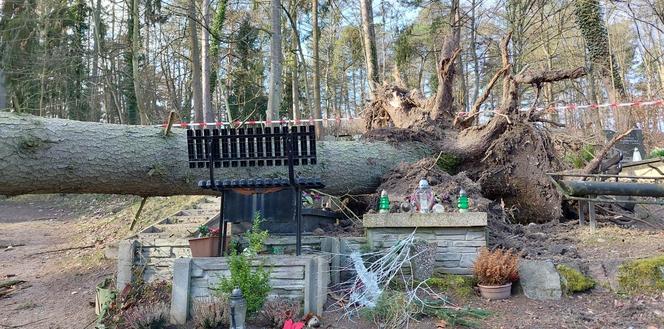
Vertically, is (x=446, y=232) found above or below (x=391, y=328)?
above

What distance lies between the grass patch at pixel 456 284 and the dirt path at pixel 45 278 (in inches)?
118

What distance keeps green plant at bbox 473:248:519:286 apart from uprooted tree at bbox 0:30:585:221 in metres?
2.32

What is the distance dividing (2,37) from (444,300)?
1810cm

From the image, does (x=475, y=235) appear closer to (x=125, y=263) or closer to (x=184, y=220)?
(x=125, y=263)

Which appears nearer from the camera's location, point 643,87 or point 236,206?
point 236,206

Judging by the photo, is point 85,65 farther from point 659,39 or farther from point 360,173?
point 659,39

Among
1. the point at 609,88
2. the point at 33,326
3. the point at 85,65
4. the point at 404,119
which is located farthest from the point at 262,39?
the point at 33,326

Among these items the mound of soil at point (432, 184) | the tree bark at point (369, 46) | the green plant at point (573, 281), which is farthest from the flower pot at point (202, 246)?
the tree bark at point (369, 46)

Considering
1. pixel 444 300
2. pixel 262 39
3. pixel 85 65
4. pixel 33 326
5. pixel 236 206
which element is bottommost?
pixel 33 326

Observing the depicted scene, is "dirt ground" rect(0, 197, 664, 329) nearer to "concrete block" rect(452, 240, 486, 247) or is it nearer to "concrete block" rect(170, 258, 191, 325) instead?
"concrete block" rect(452, 240, 486, 247)

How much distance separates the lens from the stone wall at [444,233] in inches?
177

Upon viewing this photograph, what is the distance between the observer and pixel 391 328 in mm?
3504

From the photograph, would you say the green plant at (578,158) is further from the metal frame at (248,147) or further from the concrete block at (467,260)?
the metal frame at (248,147)

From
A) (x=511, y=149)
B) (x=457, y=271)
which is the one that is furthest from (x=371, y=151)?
(x=457, y=271)
